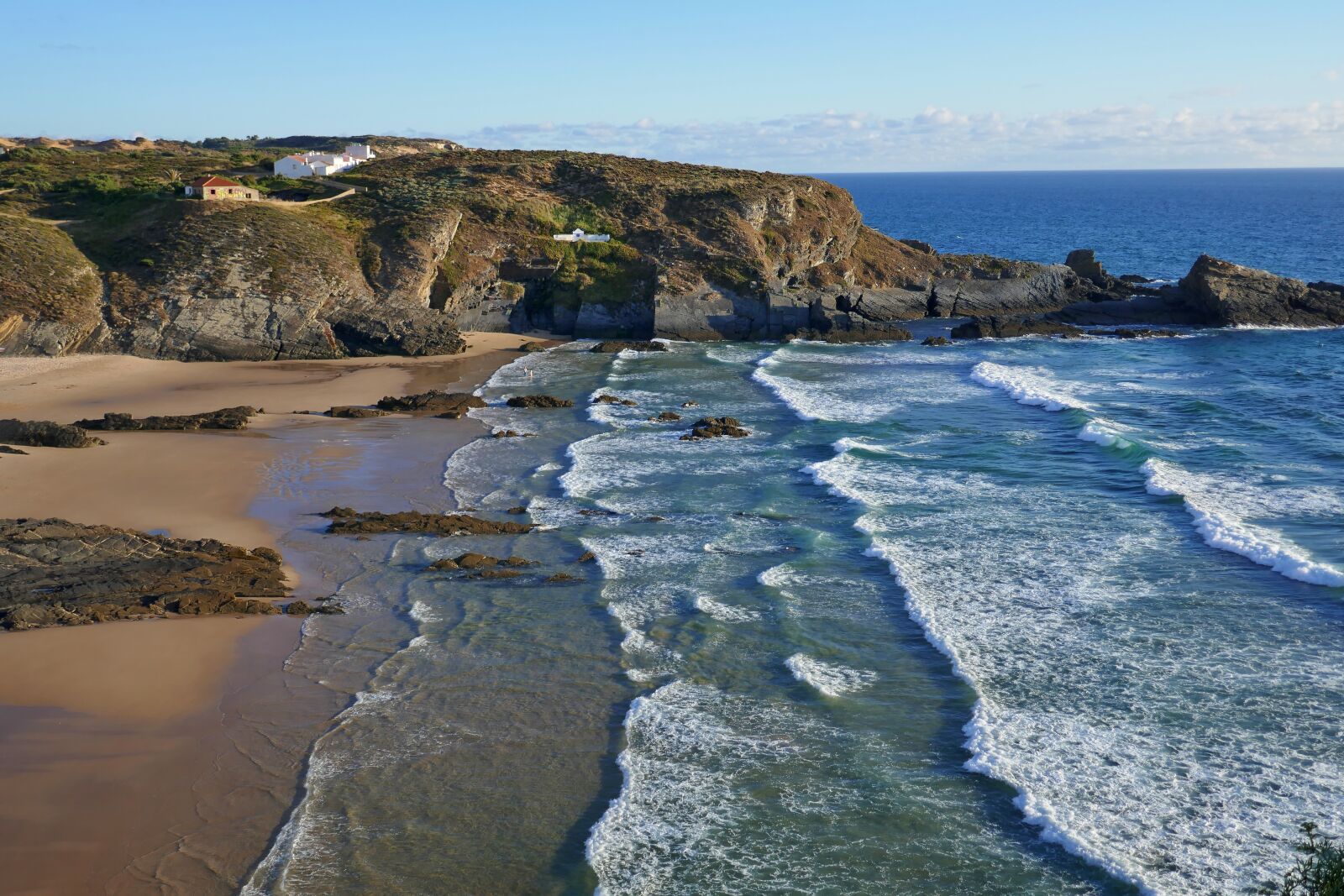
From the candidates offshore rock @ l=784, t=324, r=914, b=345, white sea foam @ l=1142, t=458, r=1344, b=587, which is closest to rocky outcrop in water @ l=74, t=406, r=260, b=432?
white sea foam @ l=1142, t=458, r=1344, b=587

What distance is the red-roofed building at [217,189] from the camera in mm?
49938

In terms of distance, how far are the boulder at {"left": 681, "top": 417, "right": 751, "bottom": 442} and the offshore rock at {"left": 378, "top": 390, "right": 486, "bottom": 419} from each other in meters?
8.11

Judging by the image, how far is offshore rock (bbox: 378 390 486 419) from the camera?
121 ft

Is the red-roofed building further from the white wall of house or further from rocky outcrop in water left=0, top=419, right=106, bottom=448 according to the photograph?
rocky outcrop in water left=0, top=419, right=106, bottom=448

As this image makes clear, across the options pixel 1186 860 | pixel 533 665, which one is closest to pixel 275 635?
pixel 533 665

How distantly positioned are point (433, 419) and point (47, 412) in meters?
11.5

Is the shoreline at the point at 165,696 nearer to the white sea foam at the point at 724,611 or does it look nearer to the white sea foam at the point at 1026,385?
the white sea foam at the point at 724,611

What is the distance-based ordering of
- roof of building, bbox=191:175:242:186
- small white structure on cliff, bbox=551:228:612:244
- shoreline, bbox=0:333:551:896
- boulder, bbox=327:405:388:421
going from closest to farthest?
shoreline, bbox=0:333:551:896 → boulder, bbox=327:405:388:421 → roof of building, bbox=191:175:242:186 → small white structure on cliff, bbox=551:228:612:244

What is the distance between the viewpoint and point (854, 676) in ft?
58.2

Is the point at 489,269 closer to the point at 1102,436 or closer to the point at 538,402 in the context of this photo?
the point at 538,402

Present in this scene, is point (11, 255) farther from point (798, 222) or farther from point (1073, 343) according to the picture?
→ point (1073, 343)

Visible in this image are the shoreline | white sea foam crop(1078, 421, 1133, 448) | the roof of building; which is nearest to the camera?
the shoreline

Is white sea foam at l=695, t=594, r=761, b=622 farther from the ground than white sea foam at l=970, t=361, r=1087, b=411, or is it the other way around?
white sea foam at l=970, t=361, r=1087, b=411

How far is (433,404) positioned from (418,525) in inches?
536
